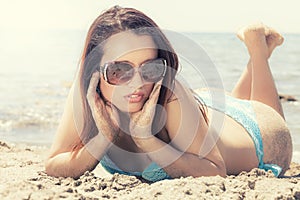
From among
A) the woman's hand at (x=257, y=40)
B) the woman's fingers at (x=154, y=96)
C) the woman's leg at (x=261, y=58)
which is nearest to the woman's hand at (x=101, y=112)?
the woman's fingers at (x=154, y=96)

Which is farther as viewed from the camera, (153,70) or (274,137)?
(274,137)

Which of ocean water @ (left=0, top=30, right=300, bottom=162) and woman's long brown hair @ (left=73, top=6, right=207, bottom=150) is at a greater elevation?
woman's long brown hair @ (left=73, top=6, right=207, bottom=150)

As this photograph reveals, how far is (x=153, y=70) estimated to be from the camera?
108 inches

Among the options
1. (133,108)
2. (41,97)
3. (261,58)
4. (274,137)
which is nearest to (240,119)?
(274,137)

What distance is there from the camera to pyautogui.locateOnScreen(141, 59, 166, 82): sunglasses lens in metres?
2.74

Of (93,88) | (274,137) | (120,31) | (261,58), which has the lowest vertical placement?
(274,137)

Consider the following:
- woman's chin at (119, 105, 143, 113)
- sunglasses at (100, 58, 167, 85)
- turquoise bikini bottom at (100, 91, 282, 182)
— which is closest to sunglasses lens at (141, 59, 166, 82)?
sunglasses at (100, 58, 167, 85)

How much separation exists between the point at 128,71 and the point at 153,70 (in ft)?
0.42

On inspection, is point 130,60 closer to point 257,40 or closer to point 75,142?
point 75,142

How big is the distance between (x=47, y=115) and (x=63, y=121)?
440cm

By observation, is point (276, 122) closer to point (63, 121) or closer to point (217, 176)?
point (217, 176)

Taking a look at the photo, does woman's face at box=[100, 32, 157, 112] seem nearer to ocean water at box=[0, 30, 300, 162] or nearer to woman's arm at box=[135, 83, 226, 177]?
woman's arm at box=[135, 83, 226, 177]

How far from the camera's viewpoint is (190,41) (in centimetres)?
327

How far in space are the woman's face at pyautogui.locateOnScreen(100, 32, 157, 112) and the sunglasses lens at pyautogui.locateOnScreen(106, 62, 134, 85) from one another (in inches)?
0.9
